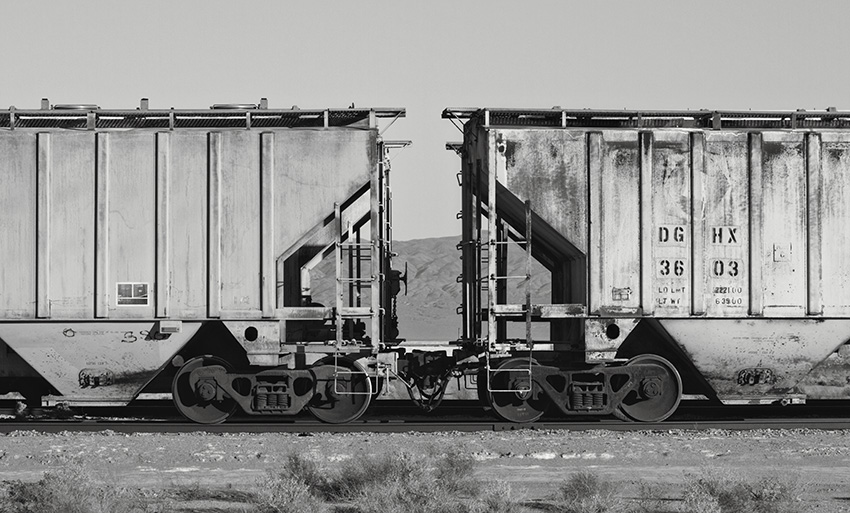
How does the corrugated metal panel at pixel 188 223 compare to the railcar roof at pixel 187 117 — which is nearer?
the corrugated metal panel at pixel 188 223

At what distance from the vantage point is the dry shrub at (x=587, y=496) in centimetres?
894

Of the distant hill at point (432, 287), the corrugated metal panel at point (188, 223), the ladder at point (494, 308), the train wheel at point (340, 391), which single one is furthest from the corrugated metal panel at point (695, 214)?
the distant hill at point (432, 287)

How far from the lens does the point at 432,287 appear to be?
310 feet

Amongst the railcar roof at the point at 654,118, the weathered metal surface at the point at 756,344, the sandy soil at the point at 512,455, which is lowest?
the sandy soil at the point at 512,455

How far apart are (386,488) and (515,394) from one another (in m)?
5.86

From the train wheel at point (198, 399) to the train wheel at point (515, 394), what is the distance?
3.82 meters

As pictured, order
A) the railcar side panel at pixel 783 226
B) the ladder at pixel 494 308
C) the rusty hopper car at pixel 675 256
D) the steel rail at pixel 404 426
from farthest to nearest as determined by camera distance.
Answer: the railcar side panel at pixel 783 226 < the rusty hopper car at pixel 675 256 < the ladder at pixel 494 308 < the steel rail at pixel 404 426

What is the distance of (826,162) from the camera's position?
15.4m

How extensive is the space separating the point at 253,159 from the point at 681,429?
7.29 metres

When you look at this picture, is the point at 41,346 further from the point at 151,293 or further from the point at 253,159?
the point at 253,159

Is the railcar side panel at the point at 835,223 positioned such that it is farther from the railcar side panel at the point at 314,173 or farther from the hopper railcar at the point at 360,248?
the railcar side panel at the point at 314,173

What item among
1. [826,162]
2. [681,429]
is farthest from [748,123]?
[681,429]

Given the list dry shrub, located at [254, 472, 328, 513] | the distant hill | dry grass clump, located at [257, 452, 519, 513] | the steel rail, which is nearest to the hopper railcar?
the steel rail

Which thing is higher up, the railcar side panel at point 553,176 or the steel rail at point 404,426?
the railcar side panel at point 553,176
